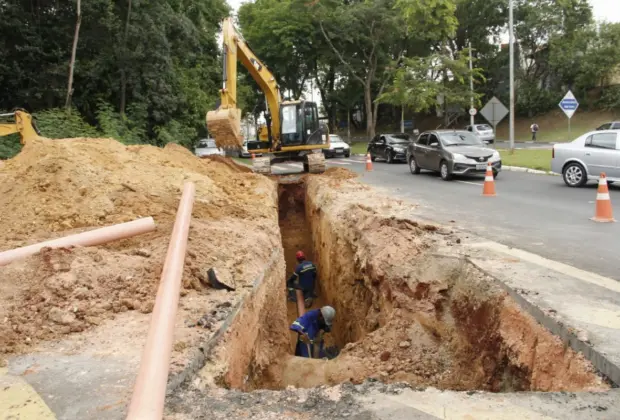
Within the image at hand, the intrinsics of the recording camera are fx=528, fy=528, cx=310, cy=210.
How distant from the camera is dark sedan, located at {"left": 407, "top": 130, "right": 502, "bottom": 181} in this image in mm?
16438

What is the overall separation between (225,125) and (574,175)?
9161 mm

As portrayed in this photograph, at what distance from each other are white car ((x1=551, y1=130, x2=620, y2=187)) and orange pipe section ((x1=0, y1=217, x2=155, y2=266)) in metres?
11.3

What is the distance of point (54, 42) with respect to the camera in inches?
899

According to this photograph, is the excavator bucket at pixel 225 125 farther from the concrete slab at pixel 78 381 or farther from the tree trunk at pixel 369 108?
the tree trunk at pixel 369 108

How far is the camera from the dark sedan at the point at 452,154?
16.4 metres

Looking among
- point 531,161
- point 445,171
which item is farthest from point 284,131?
point 531,161

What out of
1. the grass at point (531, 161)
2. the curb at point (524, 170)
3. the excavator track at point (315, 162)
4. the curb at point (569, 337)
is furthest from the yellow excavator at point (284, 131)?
the curb at point (569, 337)

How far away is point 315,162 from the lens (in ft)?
56.4

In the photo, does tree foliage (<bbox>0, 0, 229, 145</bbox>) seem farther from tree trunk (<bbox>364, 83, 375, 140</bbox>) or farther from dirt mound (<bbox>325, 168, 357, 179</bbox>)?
tree trunk (<bbox>364, 83, 375, 140</bbox>)

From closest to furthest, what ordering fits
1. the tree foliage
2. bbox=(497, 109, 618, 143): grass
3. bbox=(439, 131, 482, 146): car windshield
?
bbox=(439, 131, 482, 146): car windshield < the tree foliage < bbox=(497, 109, 618, 143): grass

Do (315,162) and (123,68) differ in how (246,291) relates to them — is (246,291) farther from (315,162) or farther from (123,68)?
(123,68)

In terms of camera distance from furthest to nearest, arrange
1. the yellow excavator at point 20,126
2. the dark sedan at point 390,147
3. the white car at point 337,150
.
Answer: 1. the white car at point 337,150
2. the dark sedan at point 390,147
3. the yellow excavator at point 20,126

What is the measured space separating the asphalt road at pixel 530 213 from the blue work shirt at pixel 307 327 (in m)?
2.81

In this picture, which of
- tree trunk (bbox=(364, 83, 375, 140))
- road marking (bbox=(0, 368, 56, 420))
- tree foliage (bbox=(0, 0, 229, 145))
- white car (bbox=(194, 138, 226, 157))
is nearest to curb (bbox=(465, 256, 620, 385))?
road marking (bbox=(0, 368, 56, 420))
